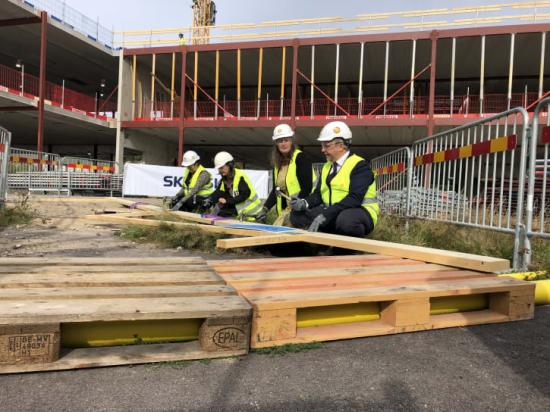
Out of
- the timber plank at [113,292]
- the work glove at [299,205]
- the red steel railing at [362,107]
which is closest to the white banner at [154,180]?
the red steel railing at [362,107]

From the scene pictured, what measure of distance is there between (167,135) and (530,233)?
21.0 metres

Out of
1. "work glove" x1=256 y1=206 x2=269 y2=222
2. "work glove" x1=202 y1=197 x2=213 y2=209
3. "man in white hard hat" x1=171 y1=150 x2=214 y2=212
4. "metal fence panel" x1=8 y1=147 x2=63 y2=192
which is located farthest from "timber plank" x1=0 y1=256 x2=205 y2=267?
"metal fence panel" x1=8 y1=147 x2=63 y2=192

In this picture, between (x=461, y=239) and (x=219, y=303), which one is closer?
(x=219, y=303)

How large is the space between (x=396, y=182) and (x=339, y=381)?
239 inches

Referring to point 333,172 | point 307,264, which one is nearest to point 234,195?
point 333,172

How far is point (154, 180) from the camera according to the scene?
16.1 meters

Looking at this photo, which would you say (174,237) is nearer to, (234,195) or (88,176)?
(234,195)

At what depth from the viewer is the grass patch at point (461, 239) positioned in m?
4.07

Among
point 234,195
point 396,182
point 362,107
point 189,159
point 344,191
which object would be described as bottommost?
point 234,195

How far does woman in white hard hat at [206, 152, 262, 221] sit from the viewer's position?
631 centimetres

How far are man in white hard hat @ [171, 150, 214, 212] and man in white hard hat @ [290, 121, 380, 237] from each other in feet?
10.3

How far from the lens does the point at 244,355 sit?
6.57 feet

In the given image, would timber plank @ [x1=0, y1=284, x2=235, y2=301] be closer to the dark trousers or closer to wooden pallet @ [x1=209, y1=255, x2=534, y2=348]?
wooden pallet @ [x1=209, y1=255, x2=534, y2=348]

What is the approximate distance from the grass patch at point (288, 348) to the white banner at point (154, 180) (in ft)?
45.7
